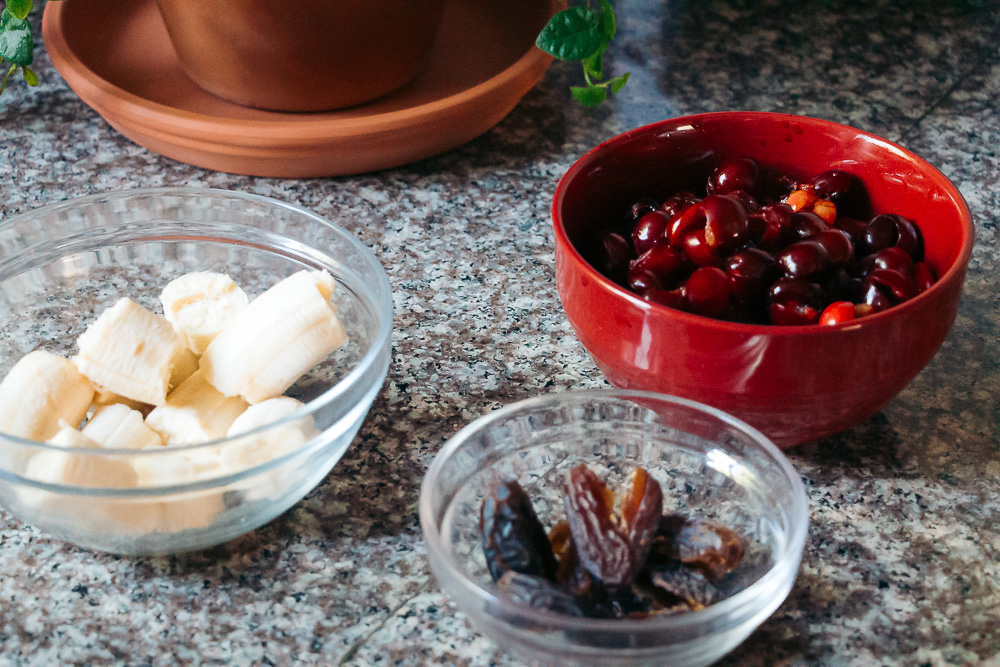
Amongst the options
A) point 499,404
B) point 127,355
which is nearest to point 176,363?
point 127,355

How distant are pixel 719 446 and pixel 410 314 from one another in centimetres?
33

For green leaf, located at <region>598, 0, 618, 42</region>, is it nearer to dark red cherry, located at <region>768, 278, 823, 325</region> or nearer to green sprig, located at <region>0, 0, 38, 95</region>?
dark red cherry, located at <region>768, 278, 823, 325</region>

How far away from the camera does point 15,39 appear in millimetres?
976

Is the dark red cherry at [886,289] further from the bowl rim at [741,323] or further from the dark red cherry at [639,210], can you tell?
the dark red cherry at [639,210]

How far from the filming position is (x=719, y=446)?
0.66m

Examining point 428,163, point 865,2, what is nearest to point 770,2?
point 865,2

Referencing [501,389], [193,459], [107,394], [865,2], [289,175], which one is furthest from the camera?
[865,2]

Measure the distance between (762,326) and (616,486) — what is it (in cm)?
16

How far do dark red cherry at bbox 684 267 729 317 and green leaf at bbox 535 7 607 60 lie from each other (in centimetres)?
30

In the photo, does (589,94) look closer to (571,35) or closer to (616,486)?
(571,35)

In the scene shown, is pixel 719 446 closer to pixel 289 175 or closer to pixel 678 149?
pixel 678 149

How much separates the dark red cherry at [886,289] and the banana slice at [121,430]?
489mm

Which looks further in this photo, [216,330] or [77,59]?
[77,59]

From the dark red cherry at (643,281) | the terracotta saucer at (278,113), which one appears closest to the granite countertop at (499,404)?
the terracotta saucer at (278,113)
